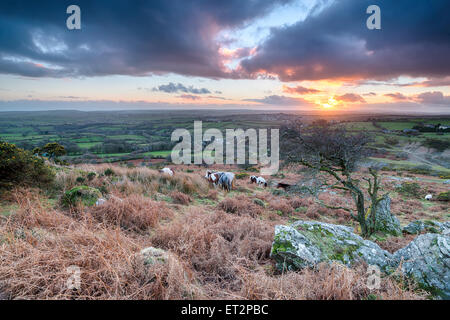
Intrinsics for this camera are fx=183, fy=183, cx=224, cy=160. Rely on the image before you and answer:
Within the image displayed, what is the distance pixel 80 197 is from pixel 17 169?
7.28 feet

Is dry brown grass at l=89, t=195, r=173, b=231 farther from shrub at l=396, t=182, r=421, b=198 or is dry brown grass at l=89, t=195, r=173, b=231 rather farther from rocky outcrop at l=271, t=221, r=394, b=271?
shrub at l=396, t=182, r=421, b=198

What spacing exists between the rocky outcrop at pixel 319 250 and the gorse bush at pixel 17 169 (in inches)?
298

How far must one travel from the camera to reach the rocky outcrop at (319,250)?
10.5 feet

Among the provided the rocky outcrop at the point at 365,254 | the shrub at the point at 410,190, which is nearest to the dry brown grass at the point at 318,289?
the rocky outcrop at the point at 365,254

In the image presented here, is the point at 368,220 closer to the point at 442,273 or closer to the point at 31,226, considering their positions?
the point at 442,273

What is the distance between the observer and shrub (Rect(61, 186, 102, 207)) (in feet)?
17.3

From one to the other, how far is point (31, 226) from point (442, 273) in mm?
7364

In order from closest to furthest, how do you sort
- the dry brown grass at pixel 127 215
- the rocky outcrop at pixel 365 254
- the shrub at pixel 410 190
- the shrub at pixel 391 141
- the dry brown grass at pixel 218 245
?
the rocky outcrop at pixel 365 254 < the dry brown grass at pixel 218 245 < the dry brown grass at pixel 127 215 < the shrub at pixel 410 190 < the shrub at pixel 391 141

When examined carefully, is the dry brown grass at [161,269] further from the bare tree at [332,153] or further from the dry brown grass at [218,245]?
the bare tree at [332,153]

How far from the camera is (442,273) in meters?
2.81

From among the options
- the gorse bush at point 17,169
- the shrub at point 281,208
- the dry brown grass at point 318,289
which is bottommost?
the shrub at point 281,208

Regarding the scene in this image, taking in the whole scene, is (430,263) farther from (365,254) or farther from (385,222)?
(385,222)
